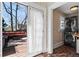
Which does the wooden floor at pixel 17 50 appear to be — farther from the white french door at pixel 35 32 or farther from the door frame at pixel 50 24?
the door frame at pixel 50 24

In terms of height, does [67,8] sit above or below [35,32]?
above

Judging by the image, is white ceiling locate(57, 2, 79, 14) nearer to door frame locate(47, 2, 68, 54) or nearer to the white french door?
door frame locate(47, 2, 68, 54)

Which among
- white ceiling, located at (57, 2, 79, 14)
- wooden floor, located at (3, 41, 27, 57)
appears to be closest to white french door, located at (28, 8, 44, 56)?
wooden floor, located at (3, 41, 27, 57)

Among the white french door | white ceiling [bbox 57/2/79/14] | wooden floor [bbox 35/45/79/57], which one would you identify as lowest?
wooden floor [bbox 35/45/79/57]

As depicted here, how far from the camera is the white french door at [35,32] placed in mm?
1559

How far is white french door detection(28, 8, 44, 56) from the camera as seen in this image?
1.56 metres

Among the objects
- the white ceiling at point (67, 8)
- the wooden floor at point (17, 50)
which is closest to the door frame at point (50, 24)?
the white ceiling at point (67, 8)

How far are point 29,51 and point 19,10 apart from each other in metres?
0.61

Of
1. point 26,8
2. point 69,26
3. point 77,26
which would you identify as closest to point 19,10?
point 26,8

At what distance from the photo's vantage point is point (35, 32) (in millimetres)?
1570

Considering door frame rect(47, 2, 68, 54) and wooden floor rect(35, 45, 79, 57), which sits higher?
door frame rect(47, 2, 68, 54)

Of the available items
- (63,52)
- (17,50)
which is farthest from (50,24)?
(17,50)

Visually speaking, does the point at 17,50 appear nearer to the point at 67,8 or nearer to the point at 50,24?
the point at 50,24

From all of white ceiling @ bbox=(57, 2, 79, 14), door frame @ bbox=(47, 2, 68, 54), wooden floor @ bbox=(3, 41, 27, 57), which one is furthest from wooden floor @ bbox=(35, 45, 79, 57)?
white ceiling @ bbox=(57, 2, 79, 14)
